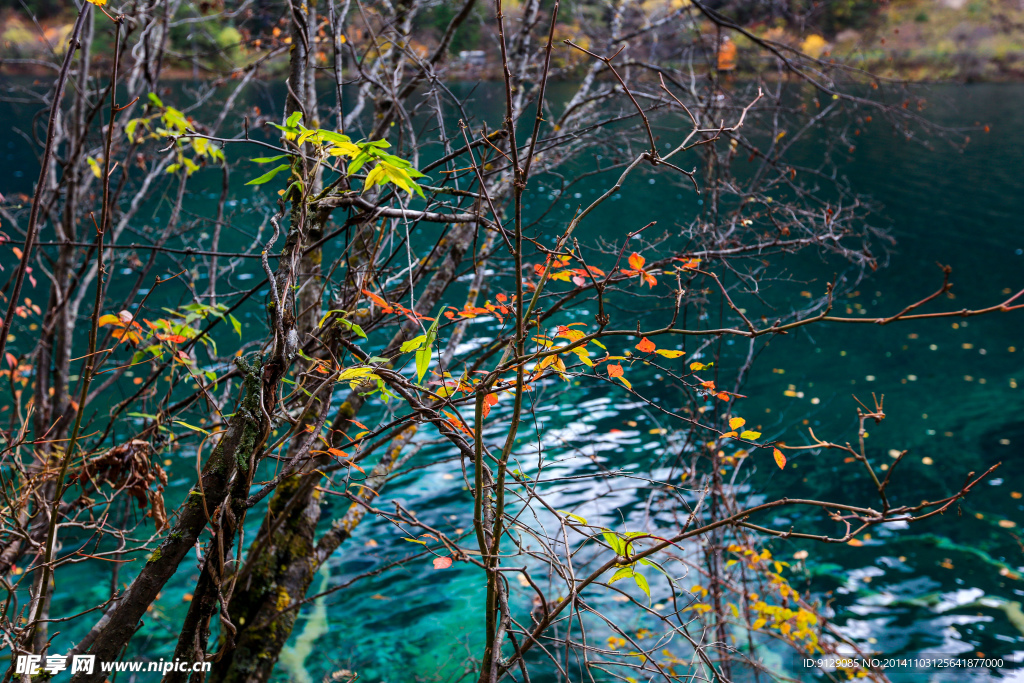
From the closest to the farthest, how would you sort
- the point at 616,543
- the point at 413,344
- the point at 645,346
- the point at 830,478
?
the point at 616,543
the point at 413,344
the point at 645,346
the point at 830,478

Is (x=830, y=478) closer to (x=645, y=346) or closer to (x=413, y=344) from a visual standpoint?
(x=645, y=346)

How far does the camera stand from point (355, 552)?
7.02 m

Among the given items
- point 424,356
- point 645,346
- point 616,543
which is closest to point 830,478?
point 645,346

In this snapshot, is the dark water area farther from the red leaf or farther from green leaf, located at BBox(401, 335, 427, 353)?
green leaf, located at BBox(401, 335, 427, 353)

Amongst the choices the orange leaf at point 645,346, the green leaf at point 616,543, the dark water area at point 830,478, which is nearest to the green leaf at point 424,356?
the green leaf at point 616,543

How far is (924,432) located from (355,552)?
8540 millimetres

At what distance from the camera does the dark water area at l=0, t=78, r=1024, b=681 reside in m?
5.81

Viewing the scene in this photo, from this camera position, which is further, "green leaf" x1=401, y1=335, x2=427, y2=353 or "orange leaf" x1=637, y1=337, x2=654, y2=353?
"orange leaf" x1=637, y1=337, x2=654, y2=353

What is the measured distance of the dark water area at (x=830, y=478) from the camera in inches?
229

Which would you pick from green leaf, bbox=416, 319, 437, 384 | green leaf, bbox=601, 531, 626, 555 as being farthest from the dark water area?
green leaf, bbox=416, 319, 437, 384

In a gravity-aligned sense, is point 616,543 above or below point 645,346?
below

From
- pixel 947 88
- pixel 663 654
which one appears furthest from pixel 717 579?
pixel 947 88

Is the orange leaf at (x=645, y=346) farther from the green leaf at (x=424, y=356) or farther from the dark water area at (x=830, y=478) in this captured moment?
the green leaf at (x=424, y=356)

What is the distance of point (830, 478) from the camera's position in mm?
8500
